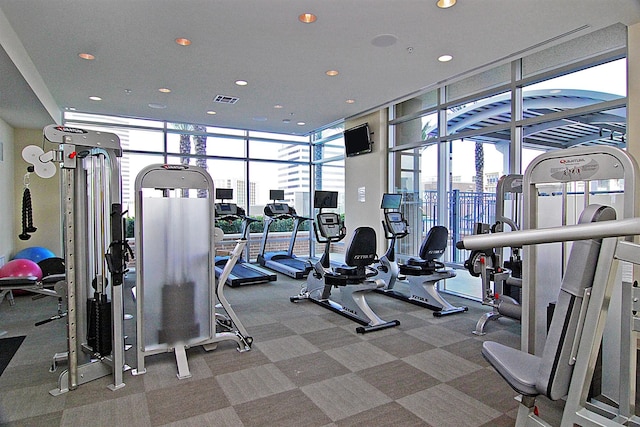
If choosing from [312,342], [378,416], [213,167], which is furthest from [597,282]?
[213,167]

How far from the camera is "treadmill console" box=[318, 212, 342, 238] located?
538 cm

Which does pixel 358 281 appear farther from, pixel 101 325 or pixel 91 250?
pixel 91 250

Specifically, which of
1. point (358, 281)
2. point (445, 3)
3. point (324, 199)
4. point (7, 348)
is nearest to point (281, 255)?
point (324, 199)

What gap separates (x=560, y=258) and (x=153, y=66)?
5072 mm

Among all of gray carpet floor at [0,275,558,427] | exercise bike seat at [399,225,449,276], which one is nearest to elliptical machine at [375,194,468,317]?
exercise bike seat at [399,225,449,276]

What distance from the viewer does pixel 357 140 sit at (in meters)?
7.73

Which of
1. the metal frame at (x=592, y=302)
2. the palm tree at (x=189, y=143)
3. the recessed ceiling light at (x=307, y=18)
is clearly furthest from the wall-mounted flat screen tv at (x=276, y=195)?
the metal frame at (x=592, y=302)

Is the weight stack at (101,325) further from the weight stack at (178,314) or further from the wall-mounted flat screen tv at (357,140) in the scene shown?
the wall-mounted flat screen tv at (357,140)

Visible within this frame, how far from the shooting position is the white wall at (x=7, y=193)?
19.9 feet

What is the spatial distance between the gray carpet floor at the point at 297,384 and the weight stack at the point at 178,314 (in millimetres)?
236

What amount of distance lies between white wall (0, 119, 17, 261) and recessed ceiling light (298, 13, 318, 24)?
554cm

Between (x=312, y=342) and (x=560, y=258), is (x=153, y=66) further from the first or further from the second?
(x=560, y=258)

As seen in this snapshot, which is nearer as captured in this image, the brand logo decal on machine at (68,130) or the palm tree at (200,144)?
the brand logo decal on machine at (68,130)

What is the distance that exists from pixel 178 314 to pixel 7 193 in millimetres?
5154
